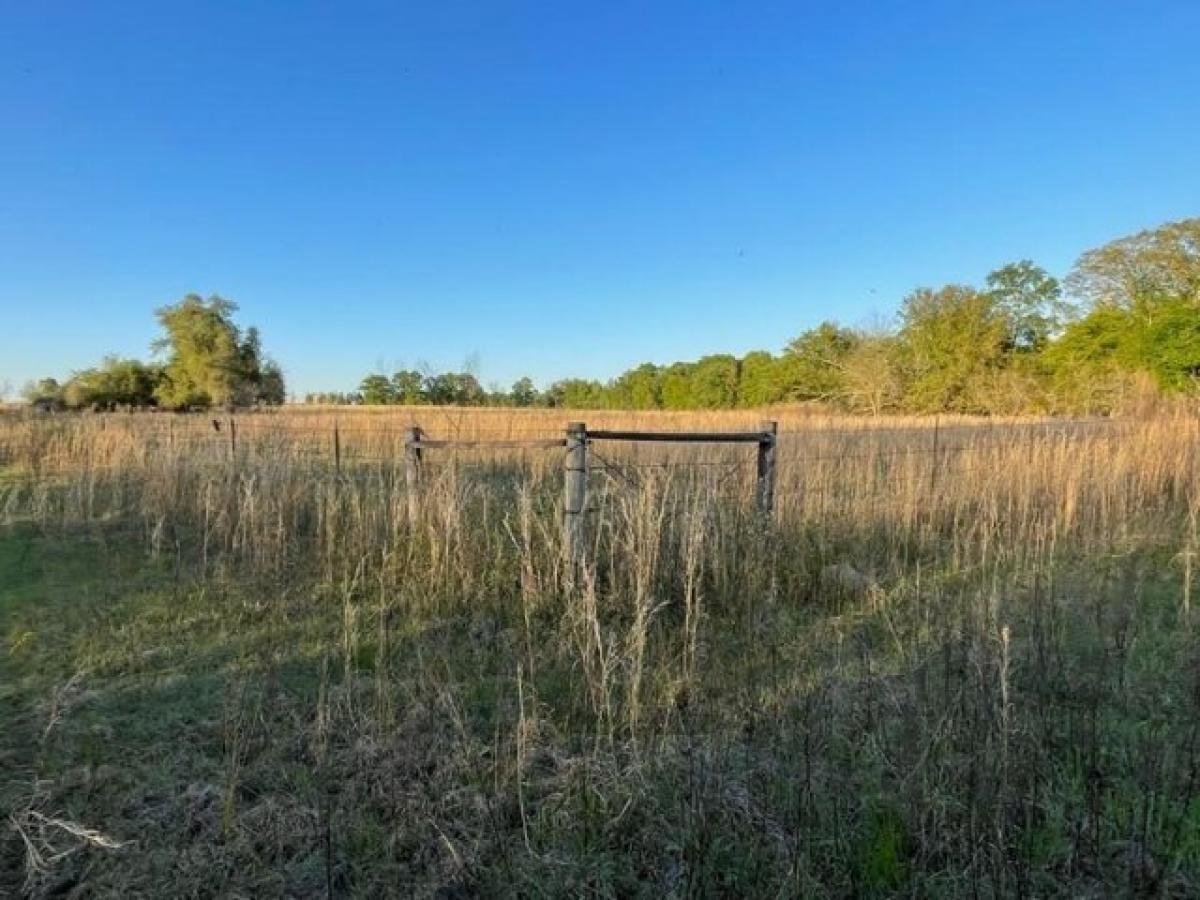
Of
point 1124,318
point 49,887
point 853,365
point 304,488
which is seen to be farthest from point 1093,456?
point 853,365

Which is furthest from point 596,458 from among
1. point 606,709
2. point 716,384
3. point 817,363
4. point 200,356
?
point 716,384

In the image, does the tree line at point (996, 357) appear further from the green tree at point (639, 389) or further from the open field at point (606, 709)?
the open field at point (606, 709)

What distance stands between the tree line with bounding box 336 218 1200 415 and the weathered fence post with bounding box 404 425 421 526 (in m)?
12.3

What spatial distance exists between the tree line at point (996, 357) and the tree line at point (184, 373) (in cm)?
970

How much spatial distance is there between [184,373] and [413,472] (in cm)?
2752

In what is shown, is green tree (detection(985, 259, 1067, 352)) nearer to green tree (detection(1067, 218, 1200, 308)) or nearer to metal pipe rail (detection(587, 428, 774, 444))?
green tree (detection(1067, 218, 1200, 308))

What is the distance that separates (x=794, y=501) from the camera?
5.63 metres

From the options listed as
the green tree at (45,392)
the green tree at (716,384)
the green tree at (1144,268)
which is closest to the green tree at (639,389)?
the green tree at (716,384)

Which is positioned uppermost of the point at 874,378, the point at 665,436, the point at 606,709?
the point at 874,378

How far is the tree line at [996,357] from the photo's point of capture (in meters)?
17.9

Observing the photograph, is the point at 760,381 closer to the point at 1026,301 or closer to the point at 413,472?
the point at 1026,301

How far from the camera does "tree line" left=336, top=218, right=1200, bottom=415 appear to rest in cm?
1791

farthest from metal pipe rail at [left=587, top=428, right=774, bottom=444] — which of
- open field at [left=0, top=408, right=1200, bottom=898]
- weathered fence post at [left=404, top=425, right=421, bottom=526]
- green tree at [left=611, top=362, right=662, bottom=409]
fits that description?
green tree at [left=611, top=362, right=662, bottom=409]

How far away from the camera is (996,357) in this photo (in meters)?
30.5
